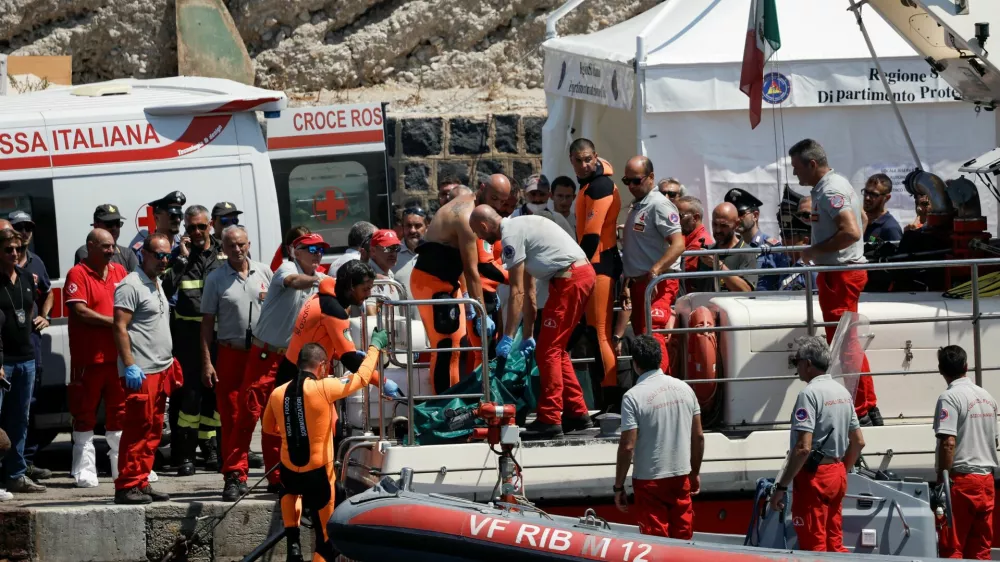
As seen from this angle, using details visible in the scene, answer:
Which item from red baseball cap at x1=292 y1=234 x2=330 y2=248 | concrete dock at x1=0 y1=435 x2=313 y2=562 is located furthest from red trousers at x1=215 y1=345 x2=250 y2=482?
red baseball cap at x1=292 y1=234 x2=330 y2=248

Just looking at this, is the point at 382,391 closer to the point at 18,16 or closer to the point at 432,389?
the point at 432,389

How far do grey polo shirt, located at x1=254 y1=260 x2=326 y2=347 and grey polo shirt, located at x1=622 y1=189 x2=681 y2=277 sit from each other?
194 centimetres

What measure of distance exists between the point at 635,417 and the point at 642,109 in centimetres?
477

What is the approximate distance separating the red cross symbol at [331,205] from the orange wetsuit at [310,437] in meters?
4.60

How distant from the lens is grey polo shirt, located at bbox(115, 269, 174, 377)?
30.2 ft

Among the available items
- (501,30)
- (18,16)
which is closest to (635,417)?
(501,30)

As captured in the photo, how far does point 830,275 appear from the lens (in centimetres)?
806

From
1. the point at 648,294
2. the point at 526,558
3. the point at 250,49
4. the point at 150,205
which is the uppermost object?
the point at 250,49

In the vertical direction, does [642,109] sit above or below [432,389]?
above

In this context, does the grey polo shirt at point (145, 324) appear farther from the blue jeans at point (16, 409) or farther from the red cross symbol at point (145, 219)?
the red cross symbol at point (145, 219)

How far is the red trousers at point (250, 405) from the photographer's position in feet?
30.1

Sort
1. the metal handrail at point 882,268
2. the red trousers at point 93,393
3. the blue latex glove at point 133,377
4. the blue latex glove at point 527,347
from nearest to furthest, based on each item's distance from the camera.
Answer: the metal handrail at point 882,268 → the blue latex glove at point 527,347 → the blue latex glove at point 133,377 → the red trousers at point 93,393

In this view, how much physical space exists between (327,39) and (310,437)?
34.3 ft

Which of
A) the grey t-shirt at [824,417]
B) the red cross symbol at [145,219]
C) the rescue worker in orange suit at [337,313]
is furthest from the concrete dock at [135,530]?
the grey t-shirt at [824,417]
